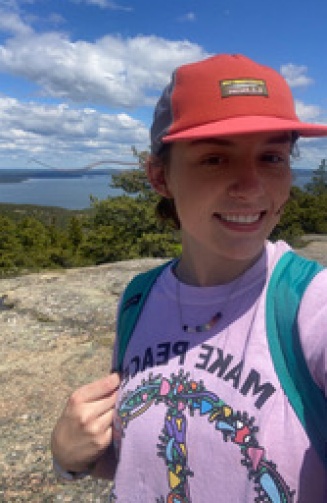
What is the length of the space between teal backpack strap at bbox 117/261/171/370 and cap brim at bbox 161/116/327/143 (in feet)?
1.58

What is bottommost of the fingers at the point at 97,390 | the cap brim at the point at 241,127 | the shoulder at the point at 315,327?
the fingers at the point at 97,390

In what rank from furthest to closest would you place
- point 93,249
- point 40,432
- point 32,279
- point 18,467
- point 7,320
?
point 93,249 → point 32,279 → point 7,320 → point 40,432 → point 18,467

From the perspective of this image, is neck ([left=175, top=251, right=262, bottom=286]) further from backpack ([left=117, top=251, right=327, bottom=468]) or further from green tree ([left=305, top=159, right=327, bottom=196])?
green tree ([left=305, top=159, right=327, bottom=196])

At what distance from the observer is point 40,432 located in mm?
4293

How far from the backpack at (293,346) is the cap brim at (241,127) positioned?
0.28m

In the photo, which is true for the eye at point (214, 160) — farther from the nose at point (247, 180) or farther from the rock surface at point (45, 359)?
the rock surface at point (45, 359)

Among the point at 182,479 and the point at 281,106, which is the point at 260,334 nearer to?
the point at 182,479

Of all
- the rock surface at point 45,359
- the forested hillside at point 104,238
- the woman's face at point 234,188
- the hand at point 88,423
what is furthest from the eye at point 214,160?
the forested hillside at point 104,238

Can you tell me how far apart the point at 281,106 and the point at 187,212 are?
312 millimetres

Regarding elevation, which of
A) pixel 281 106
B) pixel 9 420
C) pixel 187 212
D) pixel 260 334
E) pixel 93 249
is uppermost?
pixel 281 106

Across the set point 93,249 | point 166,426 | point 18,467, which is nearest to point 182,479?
point 166,426

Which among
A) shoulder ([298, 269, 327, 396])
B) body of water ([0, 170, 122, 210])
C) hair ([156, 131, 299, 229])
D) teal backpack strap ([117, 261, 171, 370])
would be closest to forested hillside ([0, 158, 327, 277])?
body of water ([0, 170, 122, 210])

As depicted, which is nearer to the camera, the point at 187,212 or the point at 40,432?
the point at 187,212

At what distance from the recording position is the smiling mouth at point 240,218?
3.41 feet
